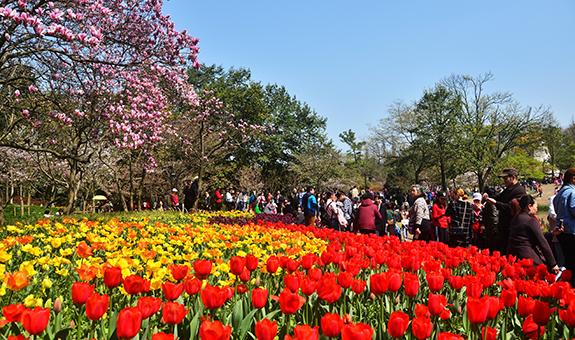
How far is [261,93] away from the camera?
1646 inches

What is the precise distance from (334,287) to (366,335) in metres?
0.61

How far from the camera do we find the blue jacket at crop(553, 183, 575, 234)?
206 inches

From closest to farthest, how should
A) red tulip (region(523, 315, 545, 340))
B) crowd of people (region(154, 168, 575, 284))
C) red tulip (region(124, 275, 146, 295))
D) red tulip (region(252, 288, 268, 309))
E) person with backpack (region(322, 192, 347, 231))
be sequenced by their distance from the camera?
red tulip (region(523, 315, 545, 340)), red tulip (region(252, 288, 268, 309)), red tulip (region(124, 275, 146, 295)), crowd of people (region(154, 168, 575, 284)), person with backpack (region(322, 192, 347, 231))

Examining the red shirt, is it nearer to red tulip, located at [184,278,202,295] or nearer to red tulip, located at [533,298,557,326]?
red tulip, located at [533,298,557,326]

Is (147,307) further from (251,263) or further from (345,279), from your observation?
(345,279)

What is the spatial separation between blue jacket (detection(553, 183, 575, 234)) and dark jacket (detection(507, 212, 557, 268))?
670mm

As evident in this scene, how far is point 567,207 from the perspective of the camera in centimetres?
529

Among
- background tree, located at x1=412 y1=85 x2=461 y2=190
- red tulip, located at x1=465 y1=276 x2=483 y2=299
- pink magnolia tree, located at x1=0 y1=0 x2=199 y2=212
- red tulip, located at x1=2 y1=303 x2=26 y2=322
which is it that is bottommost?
red tulip, located at x1=2 y1=303 x2=26 y2=322

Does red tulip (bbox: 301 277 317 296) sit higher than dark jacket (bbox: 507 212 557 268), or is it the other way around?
dark jacket (bbox: 507 212 557 268)

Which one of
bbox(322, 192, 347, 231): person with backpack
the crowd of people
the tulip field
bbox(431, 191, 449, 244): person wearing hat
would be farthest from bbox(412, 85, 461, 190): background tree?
the tulip field

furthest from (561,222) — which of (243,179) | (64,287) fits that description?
(243,179)

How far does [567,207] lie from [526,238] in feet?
2.97

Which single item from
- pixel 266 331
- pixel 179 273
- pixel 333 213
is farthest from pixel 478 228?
pixel 266 331

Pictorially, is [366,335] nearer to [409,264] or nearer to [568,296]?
[568,296]
